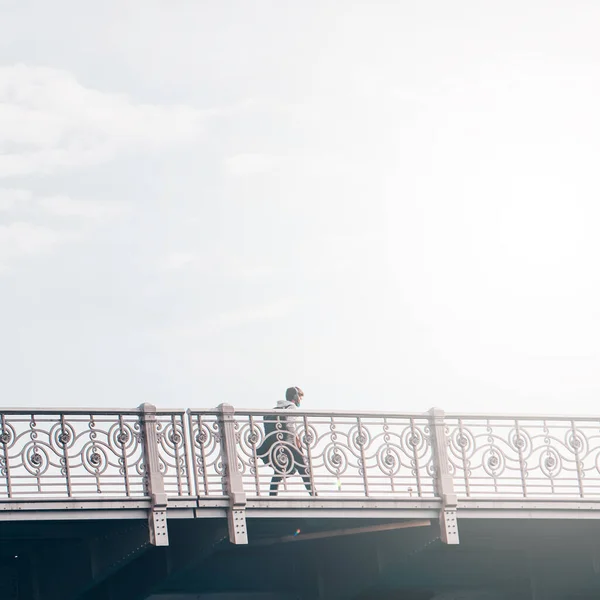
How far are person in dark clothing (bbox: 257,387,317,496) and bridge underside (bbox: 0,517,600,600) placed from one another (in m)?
0.71

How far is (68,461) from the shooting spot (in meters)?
17.8

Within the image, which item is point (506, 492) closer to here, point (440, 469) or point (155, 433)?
point (440, 469)

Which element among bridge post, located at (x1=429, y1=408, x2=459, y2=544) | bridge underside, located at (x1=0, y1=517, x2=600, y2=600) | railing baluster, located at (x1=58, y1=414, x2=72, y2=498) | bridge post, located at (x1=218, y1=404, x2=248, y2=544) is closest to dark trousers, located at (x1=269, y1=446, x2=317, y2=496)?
bridge underside, located at (x1=0, y1=517, x2=600, y2=600)

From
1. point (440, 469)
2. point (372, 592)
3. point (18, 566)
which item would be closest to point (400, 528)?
point (440, 469)

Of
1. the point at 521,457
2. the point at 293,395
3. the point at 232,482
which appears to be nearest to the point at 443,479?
the point at 521,457

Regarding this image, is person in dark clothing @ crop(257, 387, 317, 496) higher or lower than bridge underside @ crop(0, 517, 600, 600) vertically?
higher

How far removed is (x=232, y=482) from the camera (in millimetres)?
18625

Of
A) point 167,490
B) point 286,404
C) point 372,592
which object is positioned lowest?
point 372,592

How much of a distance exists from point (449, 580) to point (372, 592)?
1.48 m

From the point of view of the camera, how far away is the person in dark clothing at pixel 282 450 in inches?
749

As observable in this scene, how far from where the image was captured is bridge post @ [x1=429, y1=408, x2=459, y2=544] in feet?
65.4

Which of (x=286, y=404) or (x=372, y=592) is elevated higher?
(x=286, y=404)

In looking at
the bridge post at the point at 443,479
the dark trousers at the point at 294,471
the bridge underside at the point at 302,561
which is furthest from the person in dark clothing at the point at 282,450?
the bridge post at the point at 443,479

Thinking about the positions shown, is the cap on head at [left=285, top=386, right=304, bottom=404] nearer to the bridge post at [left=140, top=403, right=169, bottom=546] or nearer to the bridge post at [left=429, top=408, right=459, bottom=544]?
the bridge post at [left=429, top=408, right=459, bottom=544]
